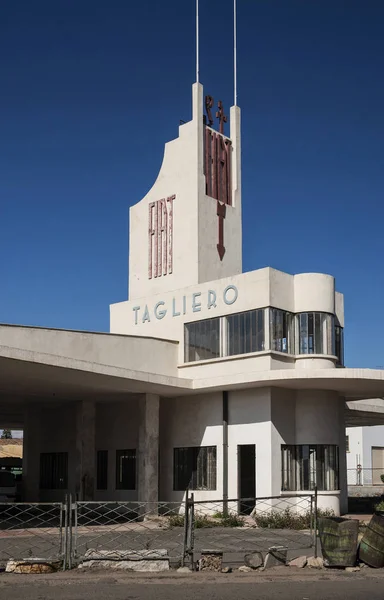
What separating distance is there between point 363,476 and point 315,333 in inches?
1263

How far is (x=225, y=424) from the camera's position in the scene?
90.5ft

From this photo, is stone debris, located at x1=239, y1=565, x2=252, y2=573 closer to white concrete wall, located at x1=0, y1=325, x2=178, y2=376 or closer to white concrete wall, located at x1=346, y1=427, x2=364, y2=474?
white concrete wall, located at x1=0, y1=325, x2=178, y2=376

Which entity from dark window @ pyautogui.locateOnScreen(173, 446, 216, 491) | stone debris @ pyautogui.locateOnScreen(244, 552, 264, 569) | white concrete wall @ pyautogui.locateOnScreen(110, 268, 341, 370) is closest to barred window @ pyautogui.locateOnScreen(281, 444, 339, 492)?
dark window @ pyautogui.locateOnScreen(173, 446, 216, 491)

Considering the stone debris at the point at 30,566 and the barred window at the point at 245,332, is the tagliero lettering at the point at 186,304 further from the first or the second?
the stone debris at the point at 30,566

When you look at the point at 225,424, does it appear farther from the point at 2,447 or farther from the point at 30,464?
the point at 2,447

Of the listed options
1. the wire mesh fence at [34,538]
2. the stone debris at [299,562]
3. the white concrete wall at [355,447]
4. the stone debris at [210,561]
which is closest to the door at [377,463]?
the white concrete wall at [355,447]

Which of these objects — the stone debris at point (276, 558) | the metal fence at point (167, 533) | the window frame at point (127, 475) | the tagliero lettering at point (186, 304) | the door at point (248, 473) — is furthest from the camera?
the window frame at point (127, 475)

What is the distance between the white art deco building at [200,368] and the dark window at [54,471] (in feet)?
0.84

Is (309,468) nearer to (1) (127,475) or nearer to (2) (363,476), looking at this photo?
(1) (127,475)

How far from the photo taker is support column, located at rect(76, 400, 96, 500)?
29.2 m

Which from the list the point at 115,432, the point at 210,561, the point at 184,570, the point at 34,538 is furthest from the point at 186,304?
the point at 184,570

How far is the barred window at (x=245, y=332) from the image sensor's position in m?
26.1

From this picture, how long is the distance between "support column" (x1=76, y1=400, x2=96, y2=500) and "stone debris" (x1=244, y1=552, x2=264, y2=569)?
15.6 meters

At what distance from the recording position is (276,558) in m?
14.7
